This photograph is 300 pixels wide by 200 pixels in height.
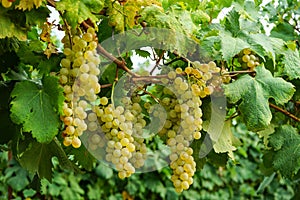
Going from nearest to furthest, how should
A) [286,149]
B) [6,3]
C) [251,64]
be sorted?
[6,3], [251,64], [286,149]

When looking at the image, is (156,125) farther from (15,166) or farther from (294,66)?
(15,166)

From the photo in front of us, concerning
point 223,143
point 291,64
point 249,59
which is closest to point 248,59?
point 249,59

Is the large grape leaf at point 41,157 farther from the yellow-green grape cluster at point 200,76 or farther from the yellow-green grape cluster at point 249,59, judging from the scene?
the yellow-green grape cluster at point 249,59

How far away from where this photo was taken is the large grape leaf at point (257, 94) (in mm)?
1050

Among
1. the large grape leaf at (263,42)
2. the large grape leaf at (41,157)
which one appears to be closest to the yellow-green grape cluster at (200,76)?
the large grape leaf at (263,42)

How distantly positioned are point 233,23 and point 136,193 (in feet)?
7.81

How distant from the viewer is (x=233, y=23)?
1141 mm

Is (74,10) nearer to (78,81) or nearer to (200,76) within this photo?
(78,81)

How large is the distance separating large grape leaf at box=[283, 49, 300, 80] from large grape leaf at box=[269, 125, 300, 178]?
0.24 meters

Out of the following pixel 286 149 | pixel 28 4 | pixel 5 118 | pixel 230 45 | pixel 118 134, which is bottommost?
pixel 286 149

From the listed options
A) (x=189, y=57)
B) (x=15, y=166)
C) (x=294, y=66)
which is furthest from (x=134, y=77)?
(x=15, y=166)

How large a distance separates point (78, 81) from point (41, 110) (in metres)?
0.08

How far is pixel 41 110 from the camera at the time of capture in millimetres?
869

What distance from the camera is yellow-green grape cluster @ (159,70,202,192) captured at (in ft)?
3.42
